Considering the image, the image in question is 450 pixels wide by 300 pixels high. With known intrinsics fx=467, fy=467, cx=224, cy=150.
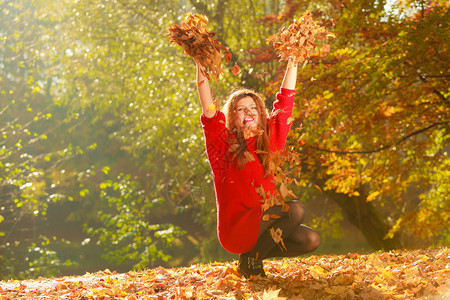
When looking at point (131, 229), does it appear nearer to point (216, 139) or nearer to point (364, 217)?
point (364, 217)

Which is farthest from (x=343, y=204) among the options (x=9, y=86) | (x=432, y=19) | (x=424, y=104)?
(x=9, y=86)

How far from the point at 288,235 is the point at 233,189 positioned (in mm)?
520

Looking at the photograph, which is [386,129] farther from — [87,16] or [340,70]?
[87,16]

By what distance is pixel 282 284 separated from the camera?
3.10 meters

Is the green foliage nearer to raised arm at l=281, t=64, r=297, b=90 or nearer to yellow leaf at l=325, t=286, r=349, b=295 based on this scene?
raised arm at l=281, t=64, r=297, b=90

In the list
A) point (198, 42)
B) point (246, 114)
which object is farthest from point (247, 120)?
point (198, 42)

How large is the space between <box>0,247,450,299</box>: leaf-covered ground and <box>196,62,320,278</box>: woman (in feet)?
0.73

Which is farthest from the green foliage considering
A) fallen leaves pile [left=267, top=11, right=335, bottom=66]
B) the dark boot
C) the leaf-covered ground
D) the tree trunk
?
fallen leaves pile [left=267, top=11, right=335, bottom=66]

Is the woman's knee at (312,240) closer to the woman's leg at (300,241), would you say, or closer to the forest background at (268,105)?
the woman's leg at (300,241)

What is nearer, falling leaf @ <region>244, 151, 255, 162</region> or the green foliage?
falling leaf @ <region>244, 151, 255, 162</region>

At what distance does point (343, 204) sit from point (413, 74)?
11.2 ft

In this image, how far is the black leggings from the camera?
3143 millimetres

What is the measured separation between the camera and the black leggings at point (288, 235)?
3143mm

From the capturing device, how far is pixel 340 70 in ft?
18.5
